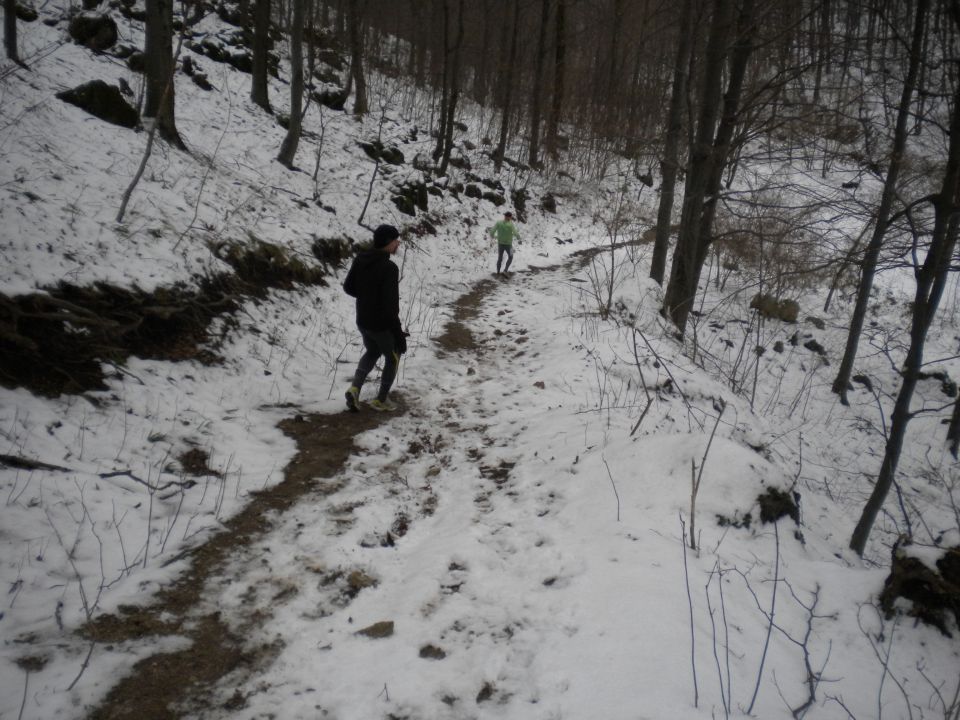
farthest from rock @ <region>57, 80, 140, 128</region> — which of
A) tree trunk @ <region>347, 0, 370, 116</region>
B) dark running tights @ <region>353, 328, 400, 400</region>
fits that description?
tree trunk @ <region>347, 0, 370, 116</region>

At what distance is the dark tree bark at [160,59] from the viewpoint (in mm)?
7688

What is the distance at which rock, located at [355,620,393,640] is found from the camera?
257 centimetres

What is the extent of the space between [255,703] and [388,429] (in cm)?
305

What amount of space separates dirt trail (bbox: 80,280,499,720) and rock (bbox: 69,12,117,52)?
40.3ft

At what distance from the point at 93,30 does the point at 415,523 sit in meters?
13.5

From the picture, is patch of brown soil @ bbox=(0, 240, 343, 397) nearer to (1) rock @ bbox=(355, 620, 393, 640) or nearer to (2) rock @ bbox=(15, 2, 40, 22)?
(1) rock @ bbox=(355, 620, 393, 640)

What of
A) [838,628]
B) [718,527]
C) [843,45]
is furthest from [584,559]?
[843,45]

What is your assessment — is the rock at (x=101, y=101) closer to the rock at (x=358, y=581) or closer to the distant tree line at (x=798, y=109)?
the distant tree line at (x=798, y=109)

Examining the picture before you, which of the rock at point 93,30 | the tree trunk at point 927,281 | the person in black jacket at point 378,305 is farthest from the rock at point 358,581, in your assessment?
the rock at point 93,30

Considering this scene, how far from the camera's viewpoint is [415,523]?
12.0 feet

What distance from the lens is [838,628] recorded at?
106 inches

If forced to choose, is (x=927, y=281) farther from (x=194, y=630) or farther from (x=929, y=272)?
(x=194, y=630)

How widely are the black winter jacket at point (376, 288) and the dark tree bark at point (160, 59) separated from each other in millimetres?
4784

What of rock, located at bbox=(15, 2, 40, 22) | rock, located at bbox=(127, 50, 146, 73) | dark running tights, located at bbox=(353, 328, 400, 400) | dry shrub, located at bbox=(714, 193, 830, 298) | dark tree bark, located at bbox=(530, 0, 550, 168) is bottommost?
dark running tights, located at bbox=(353, 328, 400, 400)
